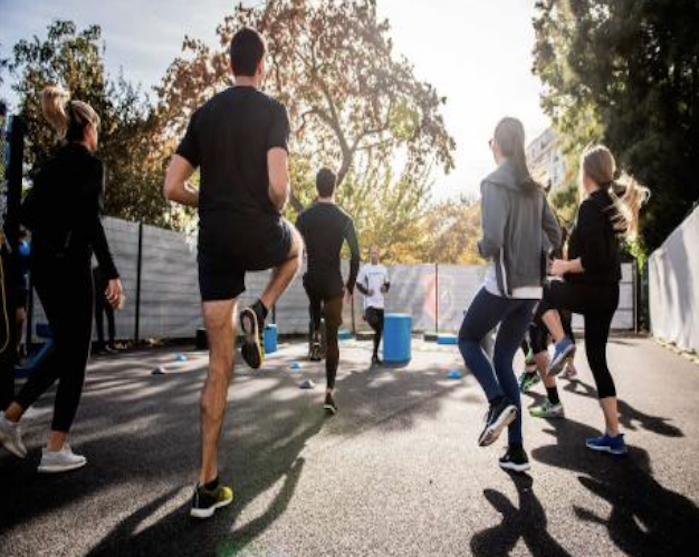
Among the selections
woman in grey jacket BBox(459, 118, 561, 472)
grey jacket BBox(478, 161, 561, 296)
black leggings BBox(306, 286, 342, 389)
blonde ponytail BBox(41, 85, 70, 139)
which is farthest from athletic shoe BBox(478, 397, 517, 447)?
blonde ponytail BBox(41, 85, 70, 139)

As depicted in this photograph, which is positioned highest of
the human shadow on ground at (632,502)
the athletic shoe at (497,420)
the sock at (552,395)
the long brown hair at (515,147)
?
the long brown hair at (515,147)

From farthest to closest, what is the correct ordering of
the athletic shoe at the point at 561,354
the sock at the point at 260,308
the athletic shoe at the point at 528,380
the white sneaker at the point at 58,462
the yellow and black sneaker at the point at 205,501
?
the athletic shoe at the point at 528,380 < the athletic shoe at the point at 561,354 < the white sneaker at the point at 58,462 < the sock at the point at 260,308 < the yellow and black sneaker at the point at 205,501

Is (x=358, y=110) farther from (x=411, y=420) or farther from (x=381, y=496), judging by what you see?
(x=381, y=496)

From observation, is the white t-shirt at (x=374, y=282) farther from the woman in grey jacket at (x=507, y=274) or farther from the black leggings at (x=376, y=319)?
the woman in grey jacket at (x=507, y=274)

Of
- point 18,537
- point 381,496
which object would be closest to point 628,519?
point 381,496

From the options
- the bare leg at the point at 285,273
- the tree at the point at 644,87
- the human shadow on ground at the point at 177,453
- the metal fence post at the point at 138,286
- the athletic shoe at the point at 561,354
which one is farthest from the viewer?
the tree at the point at 644,87

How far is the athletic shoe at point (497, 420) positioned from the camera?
341 cm

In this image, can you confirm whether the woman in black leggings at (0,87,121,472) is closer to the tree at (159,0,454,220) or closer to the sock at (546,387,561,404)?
the sock at (546,387,561,404)

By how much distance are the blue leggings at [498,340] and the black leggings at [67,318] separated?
7.44ft

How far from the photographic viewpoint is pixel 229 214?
2787 mm

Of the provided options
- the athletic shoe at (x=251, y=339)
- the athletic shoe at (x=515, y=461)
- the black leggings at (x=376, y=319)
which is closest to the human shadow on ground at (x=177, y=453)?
the athletic shoe at (x=251, y=339)

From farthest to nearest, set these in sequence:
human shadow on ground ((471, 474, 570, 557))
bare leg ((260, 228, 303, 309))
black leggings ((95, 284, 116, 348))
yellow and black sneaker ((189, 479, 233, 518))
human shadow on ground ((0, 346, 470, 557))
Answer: black leggings ((95, 284, 116, 348)) < bare leg ((260, 228, 303, 309)) < yellow and black sneaker ((189, 479, 233, 518)) < human shadow on ground ((0, 346, 470, 557)) < human shadow on ground ((471, 474, 570, 557))

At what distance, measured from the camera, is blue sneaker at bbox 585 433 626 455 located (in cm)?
407

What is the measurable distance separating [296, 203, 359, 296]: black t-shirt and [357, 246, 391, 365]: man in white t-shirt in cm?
517
